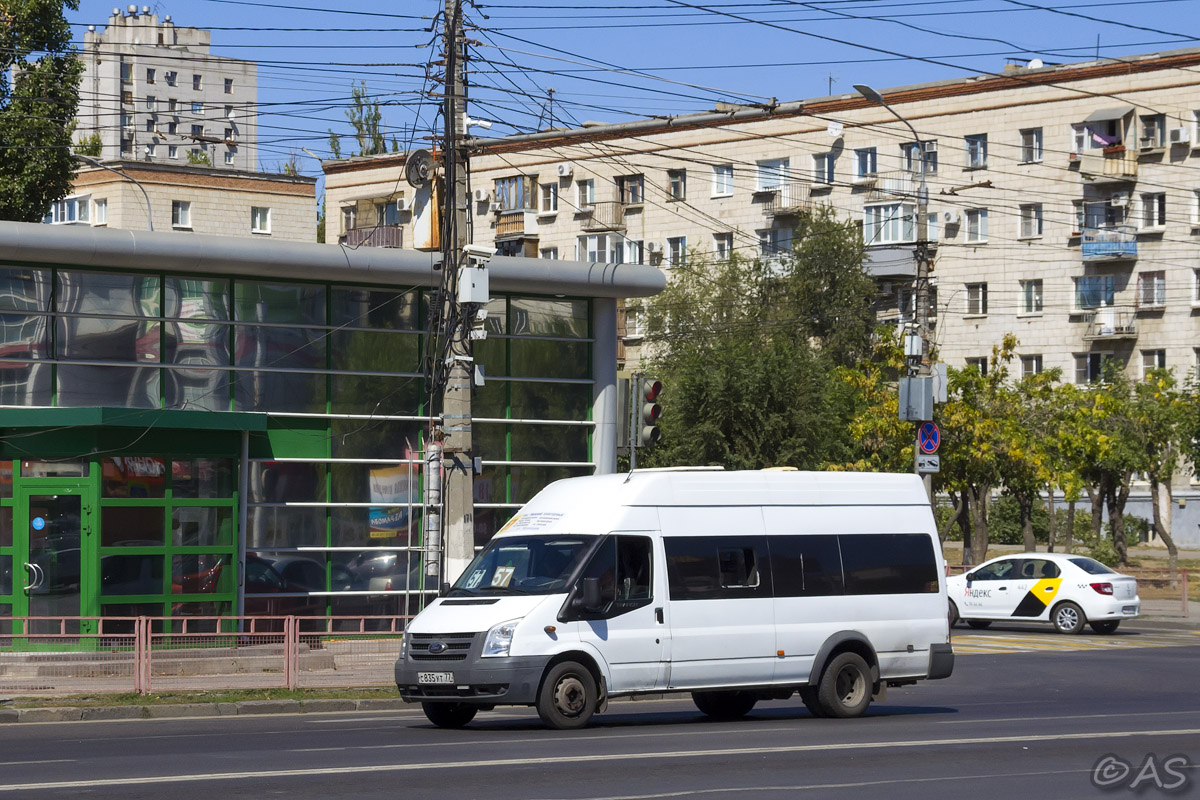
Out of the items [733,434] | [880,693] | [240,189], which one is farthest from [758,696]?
[240,189]

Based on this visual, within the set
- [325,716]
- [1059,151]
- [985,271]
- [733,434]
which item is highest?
[1059,151]

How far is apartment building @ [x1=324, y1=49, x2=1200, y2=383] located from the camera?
2566 inches

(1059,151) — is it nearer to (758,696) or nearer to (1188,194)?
(1188,194)

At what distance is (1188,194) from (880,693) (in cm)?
5353

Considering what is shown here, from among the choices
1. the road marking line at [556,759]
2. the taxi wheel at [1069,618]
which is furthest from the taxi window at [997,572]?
the road marking line at [556,759]

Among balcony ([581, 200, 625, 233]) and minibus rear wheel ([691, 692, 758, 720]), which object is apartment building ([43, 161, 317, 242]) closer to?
balcony ([581, 200, 625, 233])

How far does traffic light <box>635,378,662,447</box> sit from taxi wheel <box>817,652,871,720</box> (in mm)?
5014

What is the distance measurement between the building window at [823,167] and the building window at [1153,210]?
43.6ft

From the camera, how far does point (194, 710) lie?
17109 mm

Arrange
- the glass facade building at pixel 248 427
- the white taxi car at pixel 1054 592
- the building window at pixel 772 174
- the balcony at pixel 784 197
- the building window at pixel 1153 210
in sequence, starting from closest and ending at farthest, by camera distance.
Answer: the glass facade building at pixel 248 427 < the white taxi car at pixel 1054 592 < the building window at pixel 1153 210 < the balcony at pixel 784 197 < the building window at pixel 772 174

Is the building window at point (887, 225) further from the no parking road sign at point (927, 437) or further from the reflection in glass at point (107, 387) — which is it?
the reflection in glass at point (107, 387)

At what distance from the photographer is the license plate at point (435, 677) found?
47.8 feet

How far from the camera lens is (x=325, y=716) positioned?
17.2 metres

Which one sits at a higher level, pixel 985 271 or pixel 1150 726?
pixel 985 271
